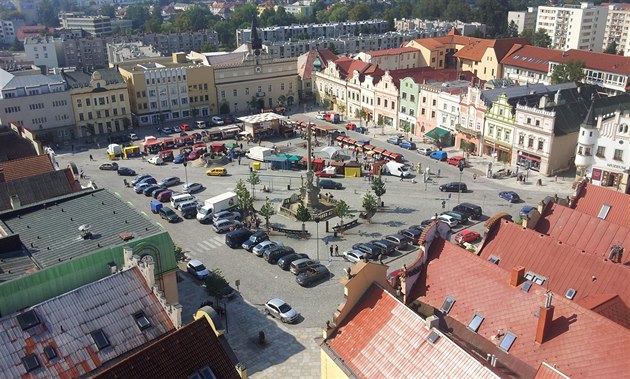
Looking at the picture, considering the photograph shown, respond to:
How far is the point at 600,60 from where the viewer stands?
109500mm

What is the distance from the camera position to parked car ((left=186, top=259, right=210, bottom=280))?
4819 centimetres

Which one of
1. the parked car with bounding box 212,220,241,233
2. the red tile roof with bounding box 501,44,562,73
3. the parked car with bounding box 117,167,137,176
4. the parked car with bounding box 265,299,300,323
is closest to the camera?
the parked car with bounding box 265,299,300,323

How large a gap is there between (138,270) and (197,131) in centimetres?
6900

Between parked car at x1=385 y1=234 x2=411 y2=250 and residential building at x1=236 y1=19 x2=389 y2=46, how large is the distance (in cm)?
11606

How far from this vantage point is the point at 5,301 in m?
29.1

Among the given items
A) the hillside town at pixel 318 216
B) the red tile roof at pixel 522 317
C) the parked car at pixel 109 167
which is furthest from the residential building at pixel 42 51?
the red tile roof at pixel 522 317

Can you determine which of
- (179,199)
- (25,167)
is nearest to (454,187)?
(179,199)

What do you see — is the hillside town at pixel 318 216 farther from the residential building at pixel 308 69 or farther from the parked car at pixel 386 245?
Result: the residential building at pixel 308 69

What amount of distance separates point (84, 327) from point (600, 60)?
110 m

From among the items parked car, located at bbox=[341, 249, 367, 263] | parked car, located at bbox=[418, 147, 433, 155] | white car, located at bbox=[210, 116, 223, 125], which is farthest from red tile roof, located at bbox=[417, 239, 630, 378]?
white car, located at bbox=[210, 116, 223, 125]

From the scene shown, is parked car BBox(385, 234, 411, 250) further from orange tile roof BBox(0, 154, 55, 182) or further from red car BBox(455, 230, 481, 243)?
orange tile roof BBox(0, 154, 55, 182)

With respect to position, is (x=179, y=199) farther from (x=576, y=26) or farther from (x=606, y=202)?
(x=576, y=26)

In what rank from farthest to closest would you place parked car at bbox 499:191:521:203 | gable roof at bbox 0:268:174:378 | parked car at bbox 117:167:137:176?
parked car at bbox 117:167:137:176 → parked car at bbox 499:191:521:203 → gable roof at bbox 0:268:174:378

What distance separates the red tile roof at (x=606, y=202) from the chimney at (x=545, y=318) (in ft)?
63.0
